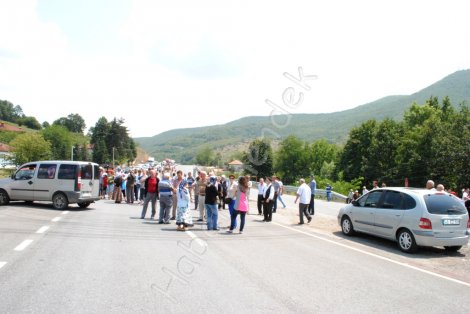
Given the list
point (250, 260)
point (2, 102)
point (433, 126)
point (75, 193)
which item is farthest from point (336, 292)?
point (2, 102)

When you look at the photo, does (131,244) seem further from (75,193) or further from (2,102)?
(2,102)

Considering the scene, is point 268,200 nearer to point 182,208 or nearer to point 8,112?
point 182,208

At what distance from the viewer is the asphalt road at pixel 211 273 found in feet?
18.5

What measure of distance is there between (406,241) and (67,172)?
13.1 m

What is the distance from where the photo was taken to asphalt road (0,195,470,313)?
5648 millimetres

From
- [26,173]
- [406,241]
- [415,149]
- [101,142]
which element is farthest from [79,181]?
[101,142]

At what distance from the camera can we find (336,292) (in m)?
6.58

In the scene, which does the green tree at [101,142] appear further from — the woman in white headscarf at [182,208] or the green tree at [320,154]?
the woman in white headscarf at [182,208]

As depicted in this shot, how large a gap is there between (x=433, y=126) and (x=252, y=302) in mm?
58921

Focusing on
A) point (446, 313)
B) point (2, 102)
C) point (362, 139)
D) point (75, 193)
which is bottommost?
point (446, 313)

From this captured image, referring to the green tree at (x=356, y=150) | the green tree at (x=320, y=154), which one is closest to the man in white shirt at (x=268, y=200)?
the green tree at (x=356, y=150)

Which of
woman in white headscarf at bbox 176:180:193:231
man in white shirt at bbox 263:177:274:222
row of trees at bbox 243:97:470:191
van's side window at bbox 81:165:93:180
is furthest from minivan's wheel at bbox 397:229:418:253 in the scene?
row of trees at bbox 243:97:470:191

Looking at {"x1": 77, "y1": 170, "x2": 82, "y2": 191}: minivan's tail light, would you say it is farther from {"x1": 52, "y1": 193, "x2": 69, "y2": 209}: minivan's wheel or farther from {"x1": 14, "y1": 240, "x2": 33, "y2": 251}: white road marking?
{"x1": 14, "y1": 240, "x2": 33, "y2": 251}: white road marking

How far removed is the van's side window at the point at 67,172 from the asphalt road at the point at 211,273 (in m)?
4.19
